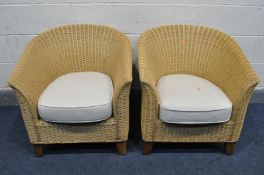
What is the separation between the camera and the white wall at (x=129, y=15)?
2.07m

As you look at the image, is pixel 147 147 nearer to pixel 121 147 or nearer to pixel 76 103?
pixel 121 147

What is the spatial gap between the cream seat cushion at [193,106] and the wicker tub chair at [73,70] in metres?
0.24

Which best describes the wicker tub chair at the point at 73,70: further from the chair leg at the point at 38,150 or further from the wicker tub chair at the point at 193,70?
the wicker tub chair at the point at 193,70

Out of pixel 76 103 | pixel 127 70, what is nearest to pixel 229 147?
pixel 127 70

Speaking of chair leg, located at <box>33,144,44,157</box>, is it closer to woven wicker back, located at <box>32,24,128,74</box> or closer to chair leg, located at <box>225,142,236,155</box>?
woven wicker back, located at <box>32,24,128,74</box>

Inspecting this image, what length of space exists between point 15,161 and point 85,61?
79 cm

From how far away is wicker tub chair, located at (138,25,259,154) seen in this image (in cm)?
173

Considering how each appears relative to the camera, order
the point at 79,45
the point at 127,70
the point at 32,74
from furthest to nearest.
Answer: the point at 79,45 < the point at 32,74 < the point at 127,70

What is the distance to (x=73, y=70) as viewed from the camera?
217 cm

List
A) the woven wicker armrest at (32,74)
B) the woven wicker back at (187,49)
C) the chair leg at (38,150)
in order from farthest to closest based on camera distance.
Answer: the woven wicker back at (187,49) → the chair leg at (38,150) → the woven wicker armrest at (32,74)

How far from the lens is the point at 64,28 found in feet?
6.75

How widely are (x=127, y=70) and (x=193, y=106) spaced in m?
0.42

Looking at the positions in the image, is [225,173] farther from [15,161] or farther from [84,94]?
[15,161]

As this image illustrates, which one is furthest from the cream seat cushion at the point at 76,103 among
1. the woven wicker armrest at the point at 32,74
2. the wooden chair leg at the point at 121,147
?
the wooden chair leg at the point at 121,147
